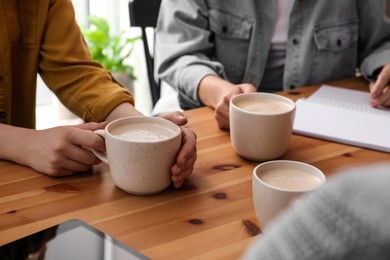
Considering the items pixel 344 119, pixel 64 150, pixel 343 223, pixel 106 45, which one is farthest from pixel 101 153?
pixel 106 45

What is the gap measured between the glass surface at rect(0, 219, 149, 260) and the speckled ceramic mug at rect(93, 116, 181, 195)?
0.38ft

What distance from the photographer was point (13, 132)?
2.95 feet

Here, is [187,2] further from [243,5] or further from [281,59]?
[281,59]

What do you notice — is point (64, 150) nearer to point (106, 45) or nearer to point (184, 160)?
point (184, 160)

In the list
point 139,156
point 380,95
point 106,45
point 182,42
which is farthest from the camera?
point 106,45

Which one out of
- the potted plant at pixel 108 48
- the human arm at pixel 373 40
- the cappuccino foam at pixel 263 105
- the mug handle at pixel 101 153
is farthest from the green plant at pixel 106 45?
the mug handle at pixel 101 153

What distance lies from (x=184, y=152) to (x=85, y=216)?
6.5 inches

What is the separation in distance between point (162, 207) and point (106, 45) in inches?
101

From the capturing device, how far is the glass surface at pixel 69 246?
61 centimetres

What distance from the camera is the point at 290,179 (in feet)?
2.28

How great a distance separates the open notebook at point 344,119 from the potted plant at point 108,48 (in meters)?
2.04

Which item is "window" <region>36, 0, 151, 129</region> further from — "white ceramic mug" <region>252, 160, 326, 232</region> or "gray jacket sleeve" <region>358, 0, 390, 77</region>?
"white ceramic mug" <region>252, 160, 326, 232</region>

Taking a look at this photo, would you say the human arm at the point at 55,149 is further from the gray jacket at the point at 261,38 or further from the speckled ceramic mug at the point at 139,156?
the gray jacket at the point at 261,38

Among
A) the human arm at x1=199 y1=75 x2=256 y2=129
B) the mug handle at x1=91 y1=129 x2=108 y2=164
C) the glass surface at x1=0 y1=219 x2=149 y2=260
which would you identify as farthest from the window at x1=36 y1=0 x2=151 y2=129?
the glass surface at x1=0 y1=219 x2=149 y2=260
